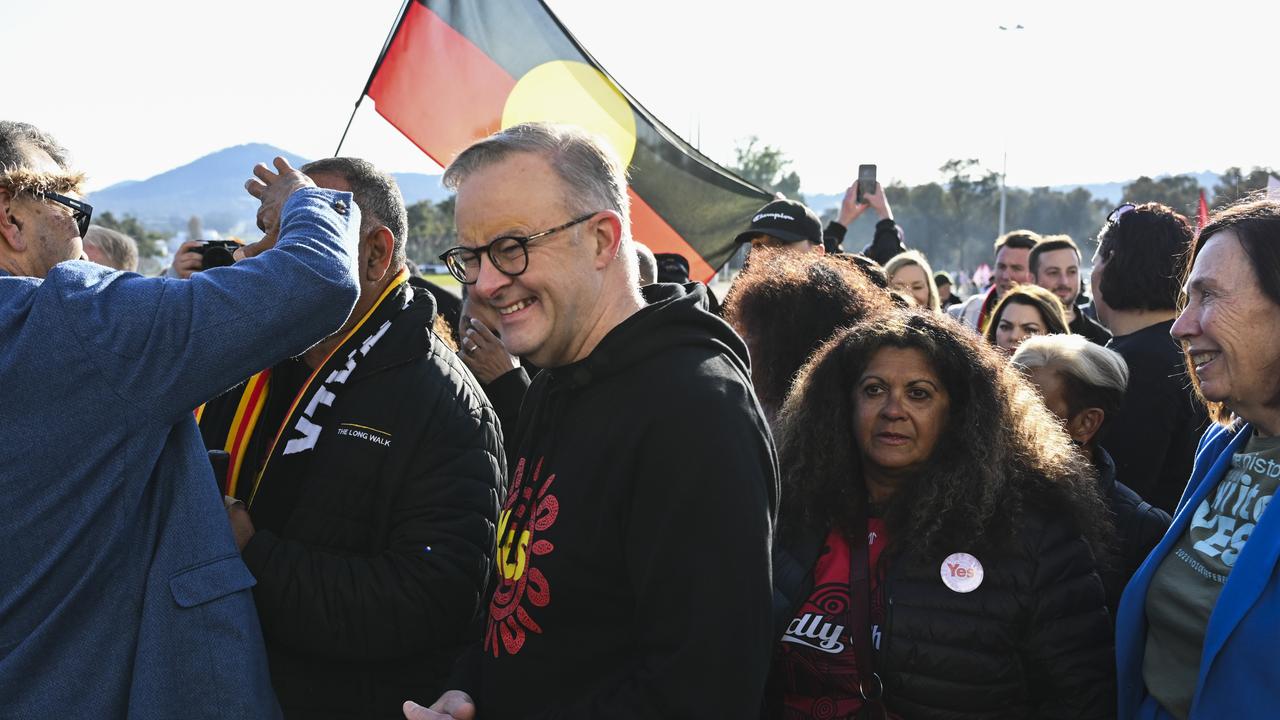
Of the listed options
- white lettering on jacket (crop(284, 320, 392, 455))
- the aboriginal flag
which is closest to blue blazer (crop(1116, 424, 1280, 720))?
white lettering on jacket (crop(284, 320, 392, 455))

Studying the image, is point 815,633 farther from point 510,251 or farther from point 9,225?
point 9,225

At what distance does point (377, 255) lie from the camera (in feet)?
8.62

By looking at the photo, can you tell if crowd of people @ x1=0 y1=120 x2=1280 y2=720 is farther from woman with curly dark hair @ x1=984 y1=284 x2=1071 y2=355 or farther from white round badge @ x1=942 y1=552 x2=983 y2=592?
woman with curly dark hair @ x1=984 y1=284 x2=1071 y2=355

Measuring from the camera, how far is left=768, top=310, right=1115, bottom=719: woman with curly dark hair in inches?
96.5

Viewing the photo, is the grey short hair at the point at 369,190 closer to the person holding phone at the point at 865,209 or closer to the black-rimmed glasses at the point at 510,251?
the black-rimmed glasses at the point at 510,251

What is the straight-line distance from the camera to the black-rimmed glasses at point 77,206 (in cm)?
214

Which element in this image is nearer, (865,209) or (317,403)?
(317,403)

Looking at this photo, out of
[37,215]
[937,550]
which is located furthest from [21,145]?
[937,550]

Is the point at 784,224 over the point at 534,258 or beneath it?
beneath

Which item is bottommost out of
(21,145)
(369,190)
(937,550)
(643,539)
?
(937,550)

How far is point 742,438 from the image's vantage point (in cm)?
159

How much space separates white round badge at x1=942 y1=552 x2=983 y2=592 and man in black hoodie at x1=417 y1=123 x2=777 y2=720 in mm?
968

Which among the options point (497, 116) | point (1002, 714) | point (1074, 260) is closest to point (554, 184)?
point (1002, 714)

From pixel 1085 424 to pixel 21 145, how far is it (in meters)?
3.30
